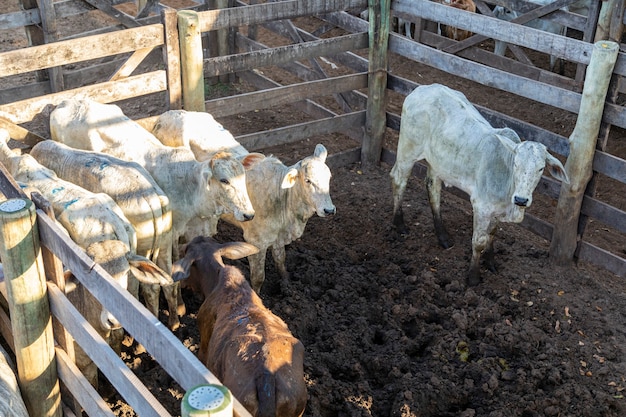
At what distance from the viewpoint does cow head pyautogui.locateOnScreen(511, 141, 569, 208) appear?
20.6ft

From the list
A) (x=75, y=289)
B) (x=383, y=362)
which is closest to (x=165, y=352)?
(x=75, y=289)

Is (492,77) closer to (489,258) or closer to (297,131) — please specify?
(489,258)

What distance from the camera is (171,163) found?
21.0 ft

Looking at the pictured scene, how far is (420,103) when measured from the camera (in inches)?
296

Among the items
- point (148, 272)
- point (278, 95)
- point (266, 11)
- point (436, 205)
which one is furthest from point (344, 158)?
point (148, 272)

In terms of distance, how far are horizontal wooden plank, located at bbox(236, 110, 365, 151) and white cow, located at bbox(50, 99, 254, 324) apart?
5.24ft

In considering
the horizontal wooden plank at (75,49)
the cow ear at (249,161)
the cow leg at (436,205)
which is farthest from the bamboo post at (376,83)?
the horizontal wooden plank at (75,49)

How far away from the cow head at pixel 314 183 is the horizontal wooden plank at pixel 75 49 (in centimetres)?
183

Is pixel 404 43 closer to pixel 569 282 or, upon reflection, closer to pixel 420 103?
pixel 420 103

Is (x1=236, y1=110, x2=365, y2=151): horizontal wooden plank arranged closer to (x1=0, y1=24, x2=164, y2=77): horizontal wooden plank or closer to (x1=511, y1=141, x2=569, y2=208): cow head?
(x1=0, y1=24, x2=164, y2=77): horizontal wooden plank

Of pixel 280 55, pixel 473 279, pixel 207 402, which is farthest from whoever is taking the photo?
pixel 280 55

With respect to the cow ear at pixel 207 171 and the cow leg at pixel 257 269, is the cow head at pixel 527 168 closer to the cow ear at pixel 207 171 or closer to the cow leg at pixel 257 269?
the cow leg at pixel 257 269

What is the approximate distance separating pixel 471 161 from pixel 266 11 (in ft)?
8.69

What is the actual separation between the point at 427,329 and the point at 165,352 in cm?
371
